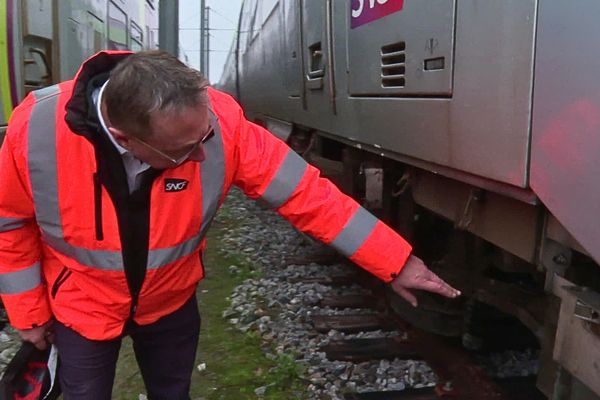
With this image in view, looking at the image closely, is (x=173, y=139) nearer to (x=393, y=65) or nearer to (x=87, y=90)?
(x=87, y=90)

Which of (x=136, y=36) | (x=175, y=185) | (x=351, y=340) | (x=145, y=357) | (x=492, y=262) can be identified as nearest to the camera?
(x=175, y=185)

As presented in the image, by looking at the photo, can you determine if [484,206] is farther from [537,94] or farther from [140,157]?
[140,157]

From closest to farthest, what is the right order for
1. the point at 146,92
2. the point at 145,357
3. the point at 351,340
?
the point at 146,92 → the point at 145,357 → the point at 351,340

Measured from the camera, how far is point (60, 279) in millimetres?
2311

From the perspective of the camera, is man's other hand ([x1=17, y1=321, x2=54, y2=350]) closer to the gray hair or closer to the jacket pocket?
the jacket pocket

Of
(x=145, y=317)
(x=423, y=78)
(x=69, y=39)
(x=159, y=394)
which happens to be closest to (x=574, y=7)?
(x=423, y=78)

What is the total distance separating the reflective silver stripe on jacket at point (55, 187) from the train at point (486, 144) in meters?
0.82

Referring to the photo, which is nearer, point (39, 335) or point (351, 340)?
point (39, 335)

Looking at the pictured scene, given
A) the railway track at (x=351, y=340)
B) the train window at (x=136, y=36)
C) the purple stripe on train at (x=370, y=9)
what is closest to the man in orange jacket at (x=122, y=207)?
the purple stripe on train at (x=370, y=9)

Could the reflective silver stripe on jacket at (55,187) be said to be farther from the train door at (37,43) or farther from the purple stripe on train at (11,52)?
the train door at (37,43)

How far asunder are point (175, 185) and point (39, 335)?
2.39 feet

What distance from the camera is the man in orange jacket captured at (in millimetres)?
1949

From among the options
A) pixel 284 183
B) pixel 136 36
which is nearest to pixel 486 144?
pixel 284 183

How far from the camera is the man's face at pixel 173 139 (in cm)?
181
